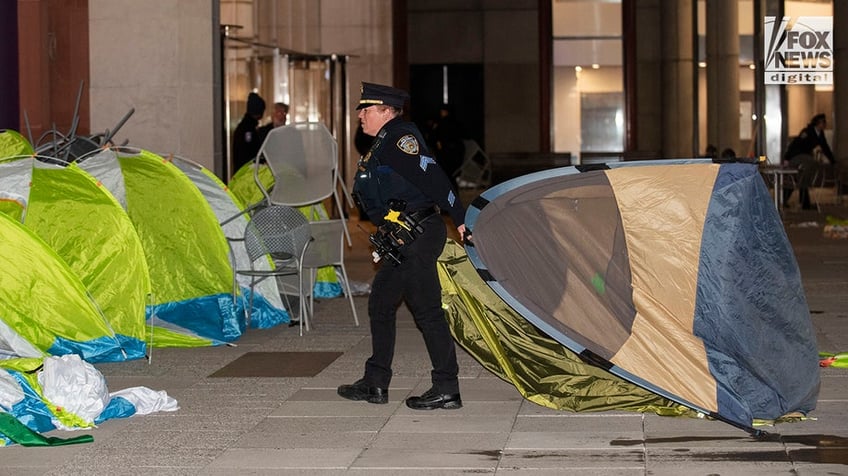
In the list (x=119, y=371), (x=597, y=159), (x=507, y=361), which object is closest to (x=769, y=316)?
(x=507, y=361)

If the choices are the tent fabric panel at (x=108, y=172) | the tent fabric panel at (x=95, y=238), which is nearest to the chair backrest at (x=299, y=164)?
the tent fabric panel at (x=108, y=172)

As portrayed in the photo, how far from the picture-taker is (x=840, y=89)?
95.1ft

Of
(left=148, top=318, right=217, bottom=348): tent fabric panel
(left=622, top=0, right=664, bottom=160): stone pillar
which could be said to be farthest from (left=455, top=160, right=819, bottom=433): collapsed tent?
(left=622, top=0, right=664, bottom=160): stone pillar

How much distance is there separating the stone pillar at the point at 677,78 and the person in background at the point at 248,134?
60.4ft

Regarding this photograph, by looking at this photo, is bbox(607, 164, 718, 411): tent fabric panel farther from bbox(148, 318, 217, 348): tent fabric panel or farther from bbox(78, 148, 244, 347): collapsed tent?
bbox(78, 148, 244, 347): collapsed tent

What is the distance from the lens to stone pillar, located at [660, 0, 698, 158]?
32.7m

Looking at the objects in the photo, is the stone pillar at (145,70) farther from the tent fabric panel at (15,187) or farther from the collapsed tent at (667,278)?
the collapsed tent at (667,278)

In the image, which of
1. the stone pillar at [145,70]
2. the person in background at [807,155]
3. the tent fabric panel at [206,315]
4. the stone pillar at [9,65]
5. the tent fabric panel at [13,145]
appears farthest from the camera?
the person in background at [807,155]

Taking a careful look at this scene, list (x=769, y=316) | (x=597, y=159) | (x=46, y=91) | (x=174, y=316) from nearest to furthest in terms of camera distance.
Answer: (x=769, y=316) → (x=174, y=316) → (x=46, y=91) → (x=597, y=159)

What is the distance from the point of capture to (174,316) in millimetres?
11047

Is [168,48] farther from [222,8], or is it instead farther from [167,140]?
[222,8]

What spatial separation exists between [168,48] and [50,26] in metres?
1.21

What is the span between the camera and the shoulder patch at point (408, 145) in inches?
307

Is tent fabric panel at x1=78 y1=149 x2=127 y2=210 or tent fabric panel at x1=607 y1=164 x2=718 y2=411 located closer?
tent fabric panel at x1=607 y1=164 x2=718 y2=411
